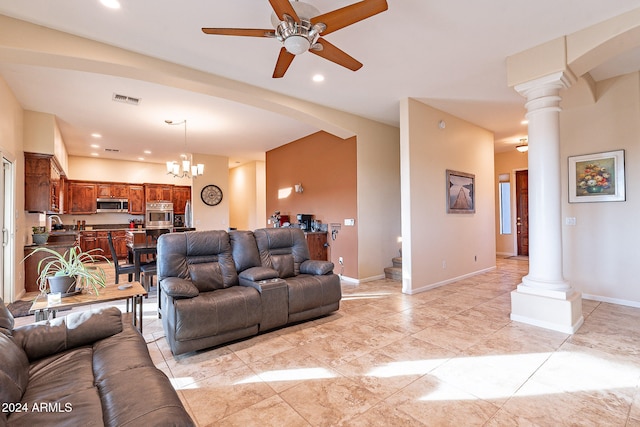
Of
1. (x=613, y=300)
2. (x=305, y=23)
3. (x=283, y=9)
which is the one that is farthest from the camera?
(x=613, y=300)

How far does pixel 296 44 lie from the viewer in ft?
7.98

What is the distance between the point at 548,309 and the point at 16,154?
7.22 m

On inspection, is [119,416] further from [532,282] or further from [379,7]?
[532,282]

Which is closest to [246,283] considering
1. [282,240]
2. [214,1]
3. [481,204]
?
[282,240]

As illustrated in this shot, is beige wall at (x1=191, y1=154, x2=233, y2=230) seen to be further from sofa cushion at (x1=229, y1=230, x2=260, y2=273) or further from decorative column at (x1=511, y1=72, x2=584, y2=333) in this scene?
decorative column at (x1=511, y1=72, x2=584, y2=333)

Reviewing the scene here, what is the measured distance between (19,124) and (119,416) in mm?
5606

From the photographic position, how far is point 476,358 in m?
2.55

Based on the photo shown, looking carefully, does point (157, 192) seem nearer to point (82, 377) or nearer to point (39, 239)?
point (39, 239)

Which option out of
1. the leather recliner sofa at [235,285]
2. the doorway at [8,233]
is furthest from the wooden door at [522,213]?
the doorway at [8,233]

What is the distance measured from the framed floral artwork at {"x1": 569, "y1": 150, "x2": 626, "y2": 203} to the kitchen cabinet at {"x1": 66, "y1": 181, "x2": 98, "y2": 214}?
35.9 feet

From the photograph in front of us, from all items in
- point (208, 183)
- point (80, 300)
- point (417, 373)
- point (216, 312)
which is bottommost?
point (417, 373)

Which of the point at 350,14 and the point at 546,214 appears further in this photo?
the point at 546,214

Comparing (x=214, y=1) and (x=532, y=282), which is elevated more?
(x=214, y=1)

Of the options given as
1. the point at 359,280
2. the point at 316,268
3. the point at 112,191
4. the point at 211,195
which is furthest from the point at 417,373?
the point at 112,191
